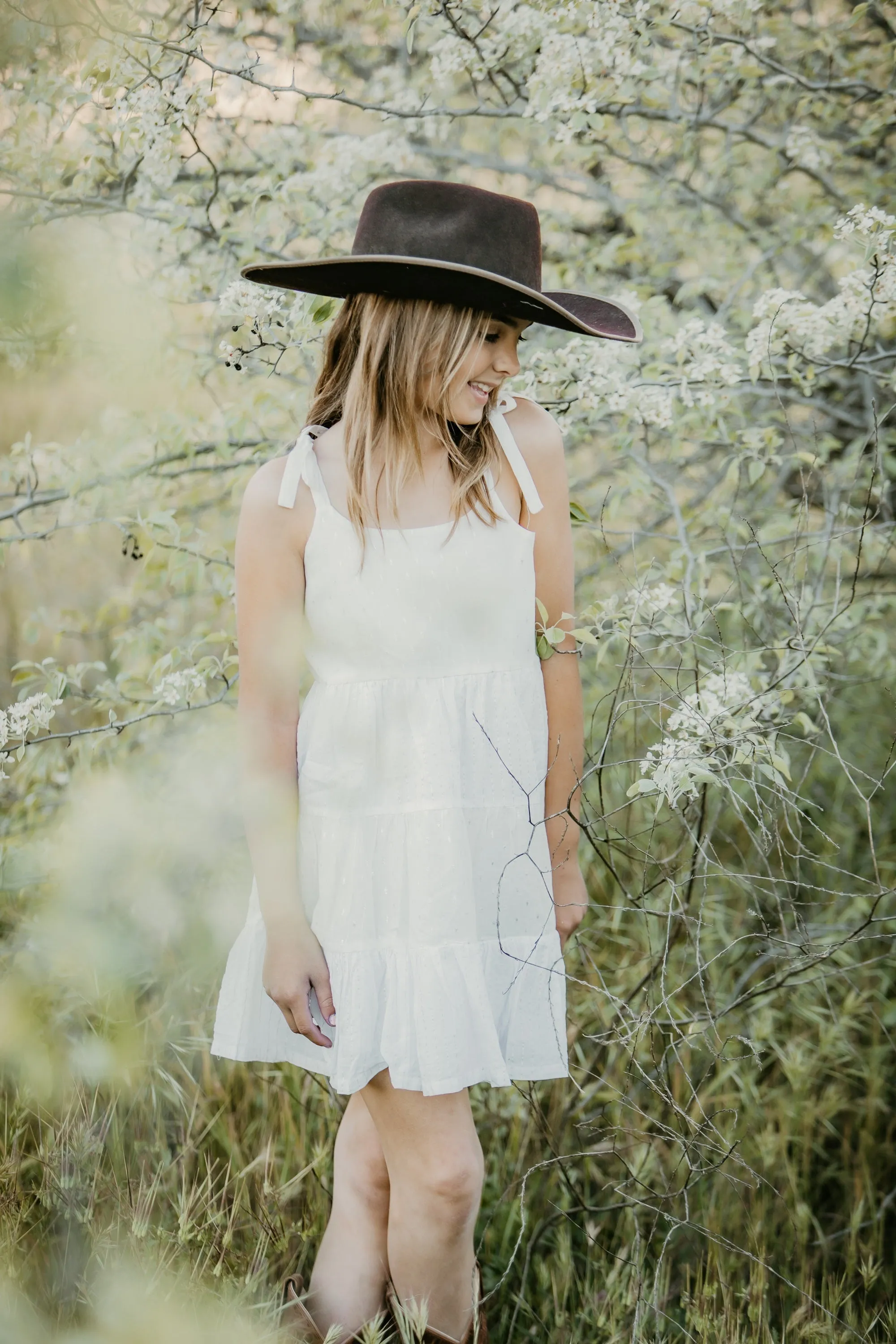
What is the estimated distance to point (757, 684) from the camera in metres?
2.04

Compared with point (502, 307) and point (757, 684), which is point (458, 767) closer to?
point (502, 307)

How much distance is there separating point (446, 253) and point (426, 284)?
5 centimetres

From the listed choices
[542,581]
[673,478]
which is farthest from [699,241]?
[542,581]

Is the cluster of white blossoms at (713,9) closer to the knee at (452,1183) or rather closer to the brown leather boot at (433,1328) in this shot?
the knee at (452,1183)

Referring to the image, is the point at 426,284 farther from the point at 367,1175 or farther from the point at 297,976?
the point at 367,1175

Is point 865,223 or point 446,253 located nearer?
point 446,253

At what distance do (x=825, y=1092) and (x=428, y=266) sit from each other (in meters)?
1.93

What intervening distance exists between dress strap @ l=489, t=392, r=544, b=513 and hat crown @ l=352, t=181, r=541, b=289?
0.67 feet

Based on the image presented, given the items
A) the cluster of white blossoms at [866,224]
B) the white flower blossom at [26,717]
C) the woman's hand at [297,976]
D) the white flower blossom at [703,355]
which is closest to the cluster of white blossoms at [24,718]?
the white flower blossom at [26,717]

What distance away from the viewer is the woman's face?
152 centimetres

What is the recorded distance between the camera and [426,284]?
1.48 metres

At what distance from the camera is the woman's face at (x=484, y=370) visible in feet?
4.99

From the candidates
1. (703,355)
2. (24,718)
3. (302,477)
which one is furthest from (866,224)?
(24,718)

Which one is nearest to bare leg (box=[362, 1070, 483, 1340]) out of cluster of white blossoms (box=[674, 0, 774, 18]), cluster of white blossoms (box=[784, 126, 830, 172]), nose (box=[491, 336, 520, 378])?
nose (box=[491, 336, 520, 378])
